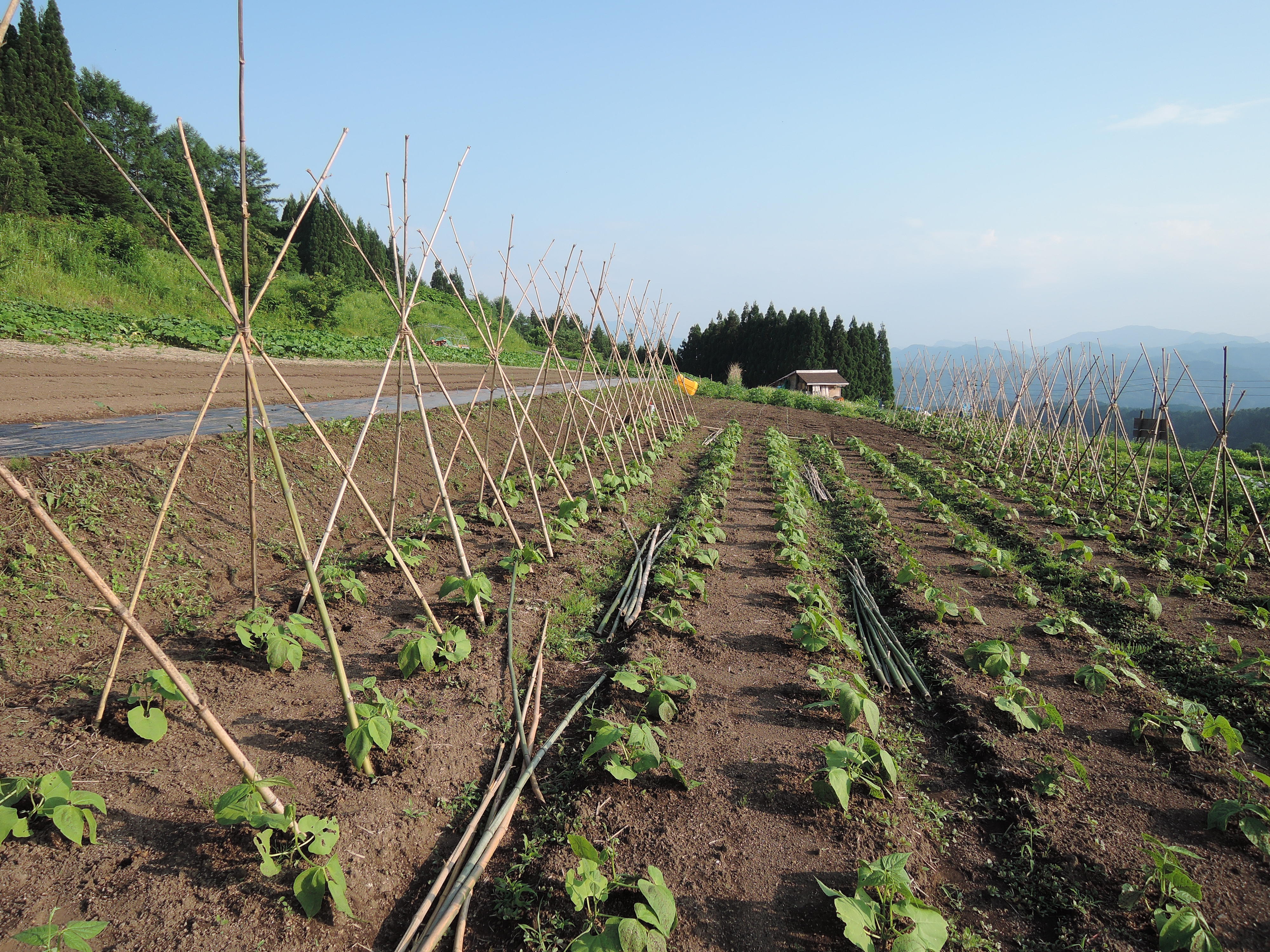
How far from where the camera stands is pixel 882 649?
16.9 feet

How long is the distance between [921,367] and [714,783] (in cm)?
2707

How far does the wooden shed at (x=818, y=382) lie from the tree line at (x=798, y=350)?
3.33ft

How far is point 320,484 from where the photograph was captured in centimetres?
729

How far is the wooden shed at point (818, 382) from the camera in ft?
135

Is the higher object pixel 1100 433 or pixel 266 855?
pixel 1100 433

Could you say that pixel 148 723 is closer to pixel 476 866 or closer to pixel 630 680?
pixel 476 866

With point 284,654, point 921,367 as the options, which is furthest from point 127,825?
point 921,367

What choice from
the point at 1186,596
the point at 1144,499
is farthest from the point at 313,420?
the point at 1144,499

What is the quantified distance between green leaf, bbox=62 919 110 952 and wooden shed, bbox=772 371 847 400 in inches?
1583

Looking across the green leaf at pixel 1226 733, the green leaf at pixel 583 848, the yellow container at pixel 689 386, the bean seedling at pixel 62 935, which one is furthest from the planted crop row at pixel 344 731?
the yellow container at pixel 689 386

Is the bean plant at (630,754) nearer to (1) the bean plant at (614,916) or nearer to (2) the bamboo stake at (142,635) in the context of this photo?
(1) the bean plant at (614,916)

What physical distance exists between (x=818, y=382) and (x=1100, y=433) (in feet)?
99.6

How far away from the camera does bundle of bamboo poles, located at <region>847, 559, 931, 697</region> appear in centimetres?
480

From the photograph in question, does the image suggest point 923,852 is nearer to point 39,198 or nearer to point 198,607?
point 198,607
